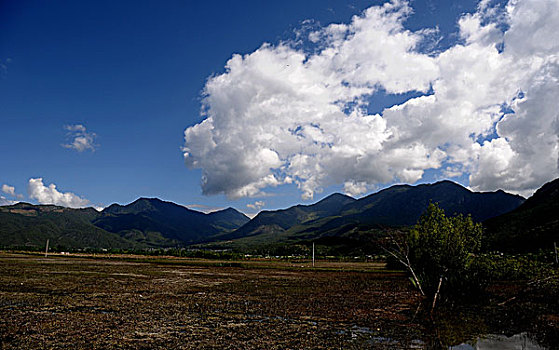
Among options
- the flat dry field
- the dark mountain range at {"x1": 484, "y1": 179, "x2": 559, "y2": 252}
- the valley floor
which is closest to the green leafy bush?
the flat dry field

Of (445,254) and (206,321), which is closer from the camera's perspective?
(206,321)

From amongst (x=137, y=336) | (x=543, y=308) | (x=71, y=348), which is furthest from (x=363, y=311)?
(x=71, y=348)

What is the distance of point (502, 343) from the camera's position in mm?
15938

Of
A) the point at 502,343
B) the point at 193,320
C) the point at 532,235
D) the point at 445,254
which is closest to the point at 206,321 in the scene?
the point at 193,320

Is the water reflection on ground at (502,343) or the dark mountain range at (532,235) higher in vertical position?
the dark mountain range at (532,235)

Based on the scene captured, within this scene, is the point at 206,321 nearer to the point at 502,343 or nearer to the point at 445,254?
the point at 502,343

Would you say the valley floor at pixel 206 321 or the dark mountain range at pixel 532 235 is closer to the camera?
the valley floor at pixel 206 321

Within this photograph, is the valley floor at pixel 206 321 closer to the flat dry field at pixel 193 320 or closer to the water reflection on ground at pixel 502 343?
the flat dry field at pixel 193 320

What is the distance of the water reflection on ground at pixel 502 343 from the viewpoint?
15.2 m

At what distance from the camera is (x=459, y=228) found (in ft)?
119

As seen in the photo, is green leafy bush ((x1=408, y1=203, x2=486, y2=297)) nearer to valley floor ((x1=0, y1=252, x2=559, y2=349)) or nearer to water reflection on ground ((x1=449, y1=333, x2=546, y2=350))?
valley floor ((x1=0, y1=252, x2=559, y2=349))

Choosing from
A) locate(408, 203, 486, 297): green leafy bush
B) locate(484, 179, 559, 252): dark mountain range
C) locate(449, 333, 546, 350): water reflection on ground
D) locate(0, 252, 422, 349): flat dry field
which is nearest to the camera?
locate(0, 252, 422, 349): flat dry field

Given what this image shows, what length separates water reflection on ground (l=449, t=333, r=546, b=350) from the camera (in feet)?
49.9

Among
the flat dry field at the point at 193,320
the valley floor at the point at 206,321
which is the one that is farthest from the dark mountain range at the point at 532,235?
the flat dry field at the point at 193,320
